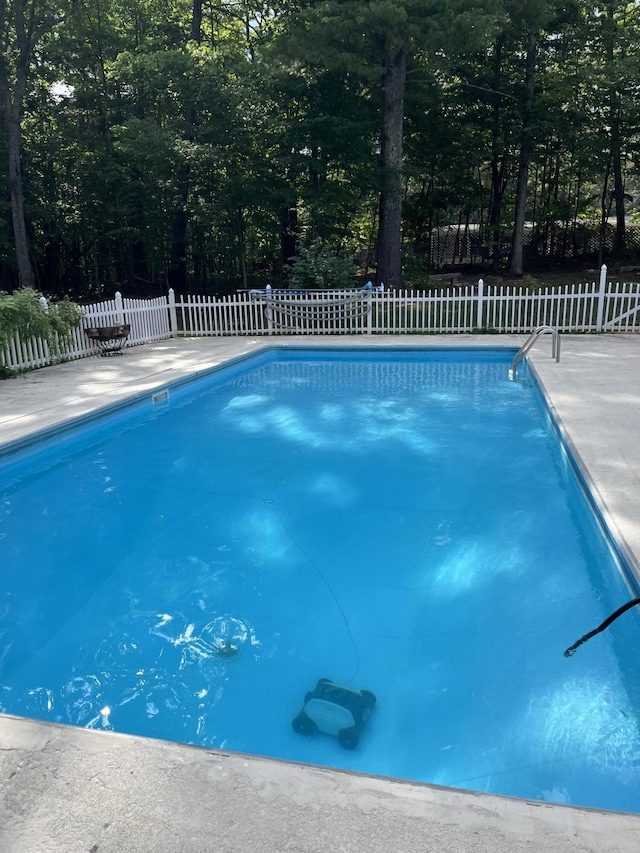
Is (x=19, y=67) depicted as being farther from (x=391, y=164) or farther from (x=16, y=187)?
(x=391, y=164)

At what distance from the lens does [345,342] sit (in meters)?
12.0

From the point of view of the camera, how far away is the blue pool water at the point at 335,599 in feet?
8.21

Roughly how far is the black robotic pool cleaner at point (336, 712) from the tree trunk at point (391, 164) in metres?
13.1

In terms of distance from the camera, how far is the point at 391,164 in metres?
14.5

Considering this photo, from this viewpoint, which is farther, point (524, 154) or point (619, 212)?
point (619, 212)

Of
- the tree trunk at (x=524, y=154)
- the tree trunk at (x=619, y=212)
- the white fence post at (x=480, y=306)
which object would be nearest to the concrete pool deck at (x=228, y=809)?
the white fence post at (x=480, y=306)

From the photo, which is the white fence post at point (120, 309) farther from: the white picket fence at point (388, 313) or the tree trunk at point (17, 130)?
the tree trunk at point (17, 130)

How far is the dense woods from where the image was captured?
46.5 feet

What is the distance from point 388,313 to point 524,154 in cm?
836

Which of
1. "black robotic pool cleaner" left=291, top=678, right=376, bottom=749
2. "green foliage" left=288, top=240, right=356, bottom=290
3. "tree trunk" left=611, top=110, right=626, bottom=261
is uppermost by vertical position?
"tree trunk" left=611, top=110, right=626, bottom=261

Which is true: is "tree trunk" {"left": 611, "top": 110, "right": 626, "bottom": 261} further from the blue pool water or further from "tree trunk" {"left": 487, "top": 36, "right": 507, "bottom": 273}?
the blue pool water

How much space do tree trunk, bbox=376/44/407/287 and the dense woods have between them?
51 mm

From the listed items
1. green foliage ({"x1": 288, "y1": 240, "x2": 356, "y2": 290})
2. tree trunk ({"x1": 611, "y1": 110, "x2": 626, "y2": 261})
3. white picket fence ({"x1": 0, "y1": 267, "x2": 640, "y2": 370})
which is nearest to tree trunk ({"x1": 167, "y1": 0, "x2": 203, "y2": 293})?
green foliage ({"x1": 288, "y1": 240, "x2": 356, "y2": 290})

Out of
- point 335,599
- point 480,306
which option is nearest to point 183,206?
point 480,306
